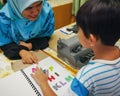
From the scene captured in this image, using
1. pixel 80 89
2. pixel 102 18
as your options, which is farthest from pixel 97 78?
pixel 102 18

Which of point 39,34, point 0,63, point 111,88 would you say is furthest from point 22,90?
point 39,34

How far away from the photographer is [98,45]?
2.31 ft

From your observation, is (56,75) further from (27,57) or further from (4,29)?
(4,29)

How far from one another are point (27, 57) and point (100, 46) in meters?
0.58

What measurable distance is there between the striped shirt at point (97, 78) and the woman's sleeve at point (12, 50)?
0.59 meters

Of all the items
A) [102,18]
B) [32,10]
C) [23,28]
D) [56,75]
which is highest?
[102,18]

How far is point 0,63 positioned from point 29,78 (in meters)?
0.26

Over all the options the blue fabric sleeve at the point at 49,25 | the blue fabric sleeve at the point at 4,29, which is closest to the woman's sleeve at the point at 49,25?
the blue fabric sleeve at the point at 49,25

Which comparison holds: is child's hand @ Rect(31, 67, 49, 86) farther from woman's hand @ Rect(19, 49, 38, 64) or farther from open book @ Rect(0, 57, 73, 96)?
woman's hand @ Rect(19, 49, 38, 64)

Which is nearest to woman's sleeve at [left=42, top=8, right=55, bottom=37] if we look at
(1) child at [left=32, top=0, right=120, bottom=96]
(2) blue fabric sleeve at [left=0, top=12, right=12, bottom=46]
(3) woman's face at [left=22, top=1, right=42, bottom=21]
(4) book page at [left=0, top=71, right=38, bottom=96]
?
(3) woman's face at [left=22, top=1, right=42, bottom=21]

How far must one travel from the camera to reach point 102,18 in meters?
0.64

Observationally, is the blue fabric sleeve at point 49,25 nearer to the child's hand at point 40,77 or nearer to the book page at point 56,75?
the book page at point 56,75

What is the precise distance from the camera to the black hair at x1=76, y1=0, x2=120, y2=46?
0.64 metres

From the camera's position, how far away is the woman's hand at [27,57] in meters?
1.15
